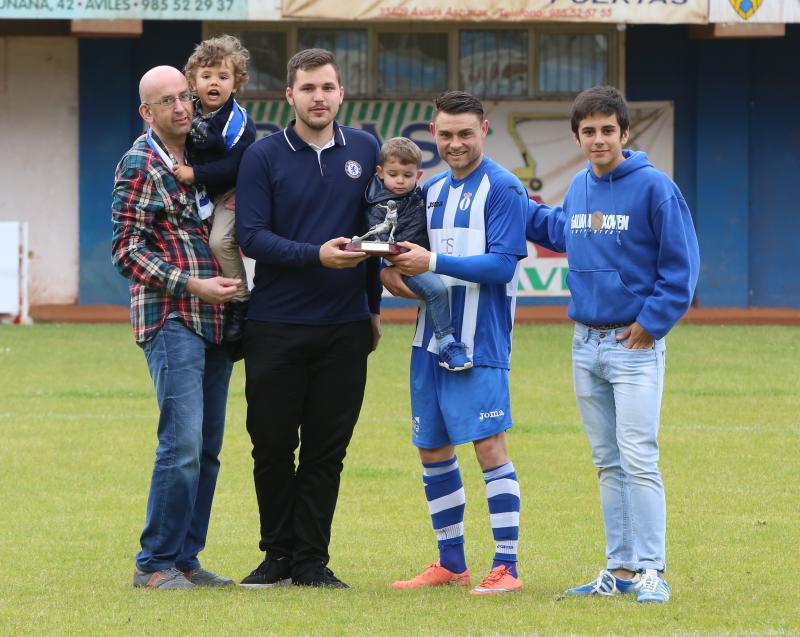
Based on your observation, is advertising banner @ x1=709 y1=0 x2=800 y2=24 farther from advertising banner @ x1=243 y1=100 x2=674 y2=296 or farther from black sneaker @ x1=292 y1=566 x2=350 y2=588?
black sneaker @ x1=292 y1=566 x2=350 y2=588

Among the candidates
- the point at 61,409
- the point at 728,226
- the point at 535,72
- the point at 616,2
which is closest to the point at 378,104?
the point at 535,72

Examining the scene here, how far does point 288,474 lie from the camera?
6703 mm

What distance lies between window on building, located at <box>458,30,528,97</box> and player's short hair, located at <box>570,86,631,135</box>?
15.6 metres

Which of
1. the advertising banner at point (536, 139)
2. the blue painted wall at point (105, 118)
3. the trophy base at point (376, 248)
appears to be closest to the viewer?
the trophy base at point (376, 248)

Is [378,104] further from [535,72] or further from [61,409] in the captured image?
[61,409]

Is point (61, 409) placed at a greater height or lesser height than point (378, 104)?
lesser

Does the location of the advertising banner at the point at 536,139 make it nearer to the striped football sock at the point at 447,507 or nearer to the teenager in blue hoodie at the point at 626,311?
the striped football sock at the point at 447,507

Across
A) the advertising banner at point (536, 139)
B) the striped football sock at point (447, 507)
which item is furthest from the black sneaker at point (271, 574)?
the advertising banner at point (536, 139)

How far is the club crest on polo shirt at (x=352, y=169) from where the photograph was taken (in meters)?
6.54

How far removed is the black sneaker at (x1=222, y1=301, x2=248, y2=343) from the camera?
Answer: 6.63 metres

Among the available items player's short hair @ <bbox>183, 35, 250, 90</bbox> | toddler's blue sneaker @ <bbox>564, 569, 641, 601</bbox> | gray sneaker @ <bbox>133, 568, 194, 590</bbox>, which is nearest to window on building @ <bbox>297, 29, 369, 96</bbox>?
player's short hair @ <bbox>183, 35, 250, 90</bbox>

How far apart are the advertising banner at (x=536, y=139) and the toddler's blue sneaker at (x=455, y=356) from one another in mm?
15422

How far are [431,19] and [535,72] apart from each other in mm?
2864

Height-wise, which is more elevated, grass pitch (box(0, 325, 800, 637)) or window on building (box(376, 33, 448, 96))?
window on building (box(376, 33, 448, 96))
